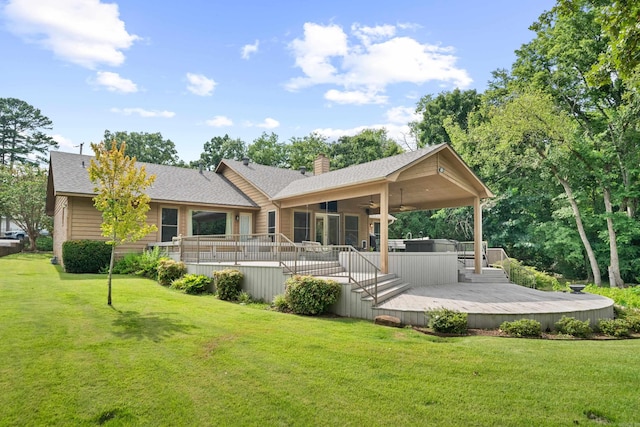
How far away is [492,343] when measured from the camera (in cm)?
626

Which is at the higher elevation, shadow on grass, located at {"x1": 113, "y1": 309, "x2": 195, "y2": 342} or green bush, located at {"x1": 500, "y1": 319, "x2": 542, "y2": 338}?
shadow on grass, located at {"x1": 113, "y1": 309, "x2": 195, "y2": 342}

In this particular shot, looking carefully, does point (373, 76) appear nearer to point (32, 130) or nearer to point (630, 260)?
point (630, 260)

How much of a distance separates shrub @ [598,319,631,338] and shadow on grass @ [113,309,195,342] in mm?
8322

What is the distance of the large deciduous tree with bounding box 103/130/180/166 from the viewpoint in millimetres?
46438

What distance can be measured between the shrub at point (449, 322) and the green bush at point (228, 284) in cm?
538

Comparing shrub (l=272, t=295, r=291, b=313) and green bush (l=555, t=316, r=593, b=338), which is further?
shrub (l=272, t=295, r=291, b=313)

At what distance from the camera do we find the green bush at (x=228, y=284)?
10.1m

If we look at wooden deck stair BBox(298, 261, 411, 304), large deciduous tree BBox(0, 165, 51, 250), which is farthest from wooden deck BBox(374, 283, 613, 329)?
large deciduous tree BBox(0, 165, 51, 250)

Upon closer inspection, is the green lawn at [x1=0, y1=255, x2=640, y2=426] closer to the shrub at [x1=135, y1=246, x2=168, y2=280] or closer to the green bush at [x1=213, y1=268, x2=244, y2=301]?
the green bush at [x1=213, y1=268, x2=244, y2=301]

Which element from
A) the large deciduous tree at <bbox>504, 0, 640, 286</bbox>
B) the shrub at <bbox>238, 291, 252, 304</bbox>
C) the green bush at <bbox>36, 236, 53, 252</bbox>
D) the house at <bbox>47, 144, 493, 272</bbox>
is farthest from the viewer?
the green bush at <bbox>36, 236, 53, 252</bbox>

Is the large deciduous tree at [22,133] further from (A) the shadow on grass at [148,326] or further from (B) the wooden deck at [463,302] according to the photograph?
(A) the shadow on grass at [148,326]

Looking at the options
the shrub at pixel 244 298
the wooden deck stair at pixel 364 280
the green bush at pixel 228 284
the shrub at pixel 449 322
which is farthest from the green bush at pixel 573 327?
the green bush at pixel 228 284

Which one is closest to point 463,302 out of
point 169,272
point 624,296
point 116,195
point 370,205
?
point 116,195

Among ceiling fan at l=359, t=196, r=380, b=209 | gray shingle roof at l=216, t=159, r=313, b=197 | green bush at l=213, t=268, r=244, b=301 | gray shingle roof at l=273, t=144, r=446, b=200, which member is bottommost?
green bush at l=213, t=268, r=244, b=301
